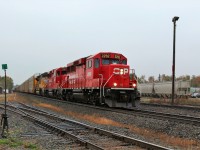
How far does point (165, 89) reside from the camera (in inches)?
2056

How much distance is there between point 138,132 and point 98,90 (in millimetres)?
10407

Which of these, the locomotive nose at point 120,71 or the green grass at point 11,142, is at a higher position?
the locomotive nose at point 120,71

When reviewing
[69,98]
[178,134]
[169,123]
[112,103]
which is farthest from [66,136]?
[69,98]

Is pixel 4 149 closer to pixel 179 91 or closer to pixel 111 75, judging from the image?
pixel 111 75

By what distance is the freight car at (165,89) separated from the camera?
5041 centimetres

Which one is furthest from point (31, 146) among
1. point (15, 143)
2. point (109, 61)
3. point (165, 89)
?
point (165, 89)

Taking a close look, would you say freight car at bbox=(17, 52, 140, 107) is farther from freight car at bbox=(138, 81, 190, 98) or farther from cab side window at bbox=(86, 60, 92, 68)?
freight car at bbox=(138, 81, 190, 98)

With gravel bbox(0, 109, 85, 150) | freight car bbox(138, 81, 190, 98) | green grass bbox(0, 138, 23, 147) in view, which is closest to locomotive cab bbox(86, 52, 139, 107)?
gravel bbox(0, 109, 85, 150)

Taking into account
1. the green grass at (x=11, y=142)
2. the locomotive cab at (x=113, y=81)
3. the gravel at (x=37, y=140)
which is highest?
the locomotive cab at (x=113, y=81)

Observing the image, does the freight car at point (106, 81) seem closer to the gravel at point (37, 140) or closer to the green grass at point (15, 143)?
the gravel at point (37, 140)

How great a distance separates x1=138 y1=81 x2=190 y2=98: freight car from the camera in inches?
1984

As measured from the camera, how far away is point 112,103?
67.1ft

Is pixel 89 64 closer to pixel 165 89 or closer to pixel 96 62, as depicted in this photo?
pixel 96 62

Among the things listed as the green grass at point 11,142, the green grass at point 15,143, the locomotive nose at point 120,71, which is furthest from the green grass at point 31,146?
the locomotive nose at point 120,71
